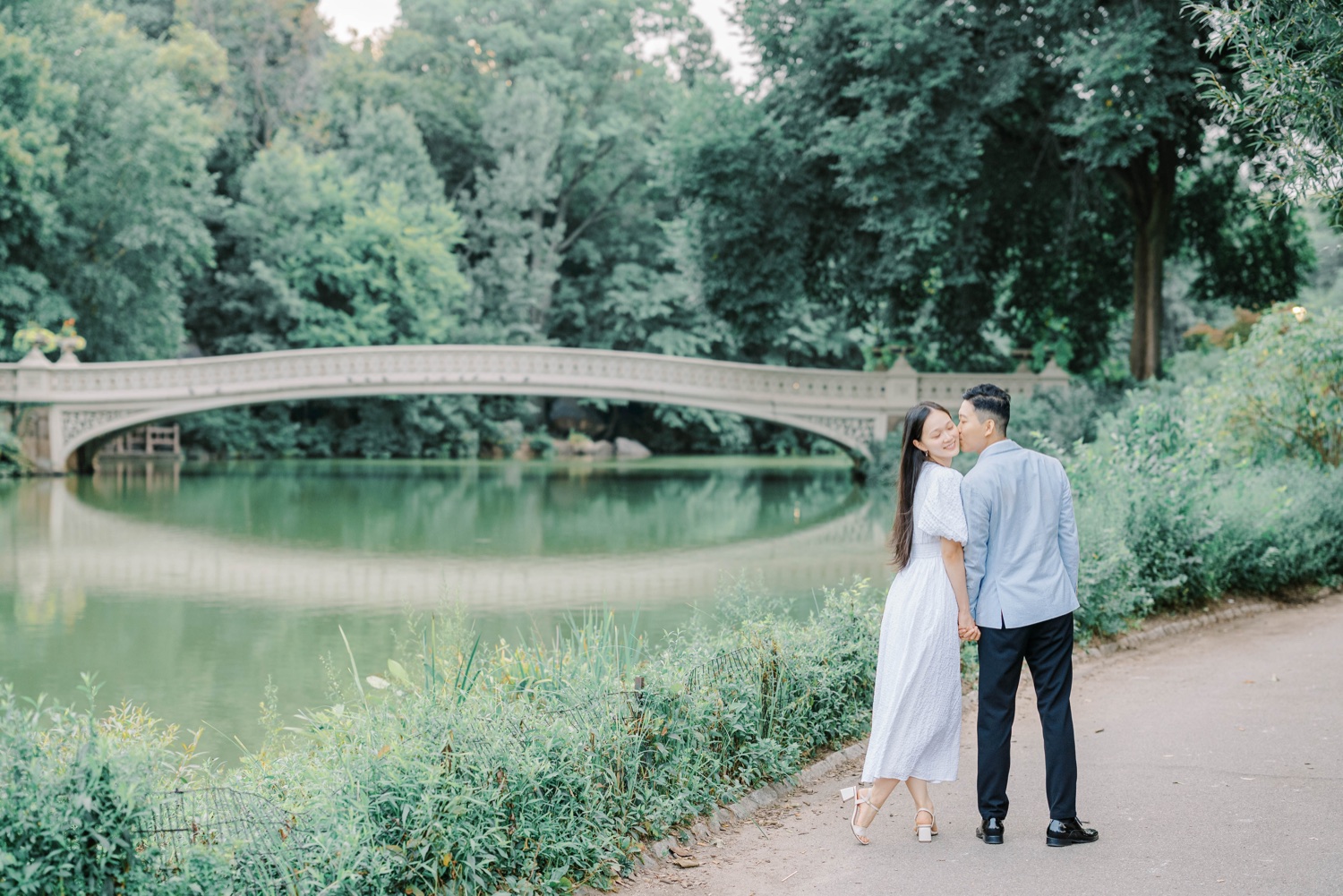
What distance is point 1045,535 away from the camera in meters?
4.09

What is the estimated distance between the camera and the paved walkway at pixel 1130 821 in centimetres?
378

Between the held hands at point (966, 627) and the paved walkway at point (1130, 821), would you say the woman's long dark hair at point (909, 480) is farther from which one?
the paved walkway at point (1130, 821)

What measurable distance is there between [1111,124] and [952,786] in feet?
51.0

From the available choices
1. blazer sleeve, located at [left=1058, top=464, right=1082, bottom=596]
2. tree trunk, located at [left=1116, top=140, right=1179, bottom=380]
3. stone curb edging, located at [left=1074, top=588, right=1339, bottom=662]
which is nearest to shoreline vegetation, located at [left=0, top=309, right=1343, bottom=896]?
stone curb edging, located at [left=1074, top=588, right=1339, bottom=662]

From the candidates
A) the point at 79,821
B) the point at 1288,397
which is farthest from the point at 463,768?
the point at 1288,397

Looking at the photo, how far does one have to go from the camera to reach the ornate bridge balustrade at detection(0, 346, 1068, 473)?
27.1 m

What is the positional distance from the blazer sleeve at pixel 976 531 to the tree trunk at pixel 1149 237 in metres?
18.7

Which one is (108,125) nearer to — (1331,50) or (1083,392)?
(1083,392)

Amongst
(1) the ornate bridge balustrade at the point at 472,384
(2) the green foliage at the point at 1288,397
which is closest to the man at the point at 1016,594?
(2) the green foliage at the point at 1288,397

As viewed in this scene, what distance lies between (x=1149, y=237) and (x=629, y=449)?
1009 inches

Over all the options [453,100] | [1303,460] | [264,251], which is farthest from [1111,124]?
[453,100]

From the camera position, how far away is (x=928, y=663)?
13.5 ft

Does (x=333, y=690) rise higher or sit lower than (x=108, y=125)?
lower

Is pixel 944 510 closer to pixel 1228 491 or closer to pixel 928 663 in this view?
pixel 928 663
